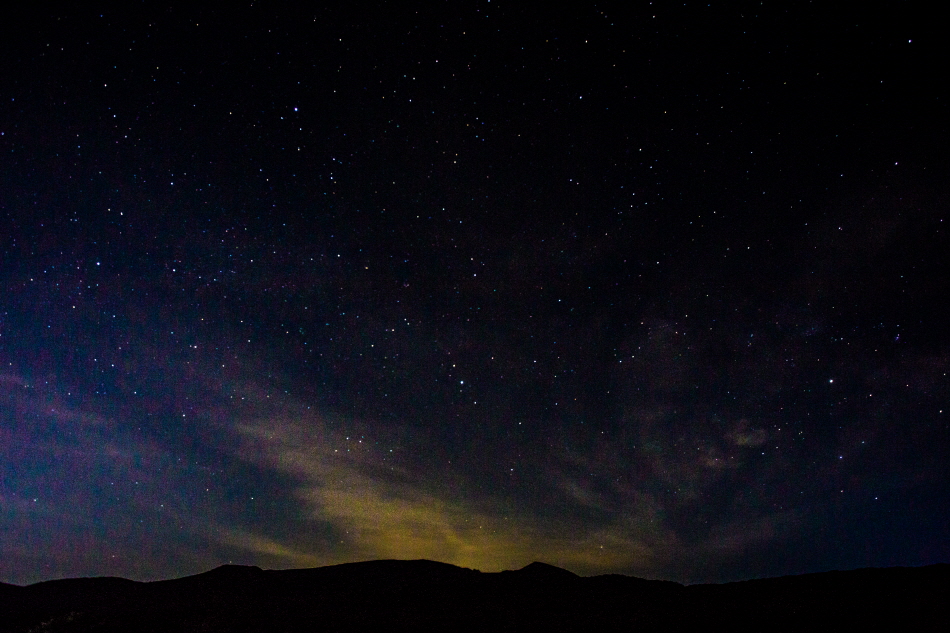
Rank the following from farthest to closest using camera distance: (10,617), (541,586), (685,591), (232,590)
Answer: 1. (232,590)
2. (541,586)
3. (10,617)
4. (685,591)

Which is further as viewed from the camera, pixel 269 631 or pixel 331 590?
pixel 331 590

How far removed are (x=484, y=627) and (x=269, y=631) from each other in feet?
29.0

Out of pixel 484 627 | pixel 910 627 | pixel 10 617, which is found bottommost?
pixel 10 617

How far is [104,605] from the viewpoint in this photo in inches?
1166

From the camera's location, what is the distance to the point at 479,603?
26219mm

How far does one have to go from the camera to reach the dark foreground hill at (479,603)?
62.8ft

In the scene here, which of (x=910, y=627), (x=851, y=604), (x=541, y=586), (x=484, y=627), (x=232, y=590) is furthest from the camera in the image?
(x=232, y=590)

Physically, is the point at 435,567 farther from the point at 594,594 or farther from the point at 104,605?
the point at 104,605

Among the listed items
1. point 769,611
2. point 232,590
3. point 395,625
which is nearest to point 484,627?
point 395,625

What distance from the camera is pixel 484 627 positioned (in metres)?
22.0

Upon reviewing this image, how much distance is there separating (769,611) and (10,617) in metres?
34.4

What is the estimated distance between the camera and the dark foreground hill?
19.1 m

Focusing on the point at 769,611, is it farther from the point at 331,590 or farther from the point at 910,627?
the point at 331,590

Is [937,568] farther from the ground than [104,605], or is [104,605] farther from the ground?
[937,568]
